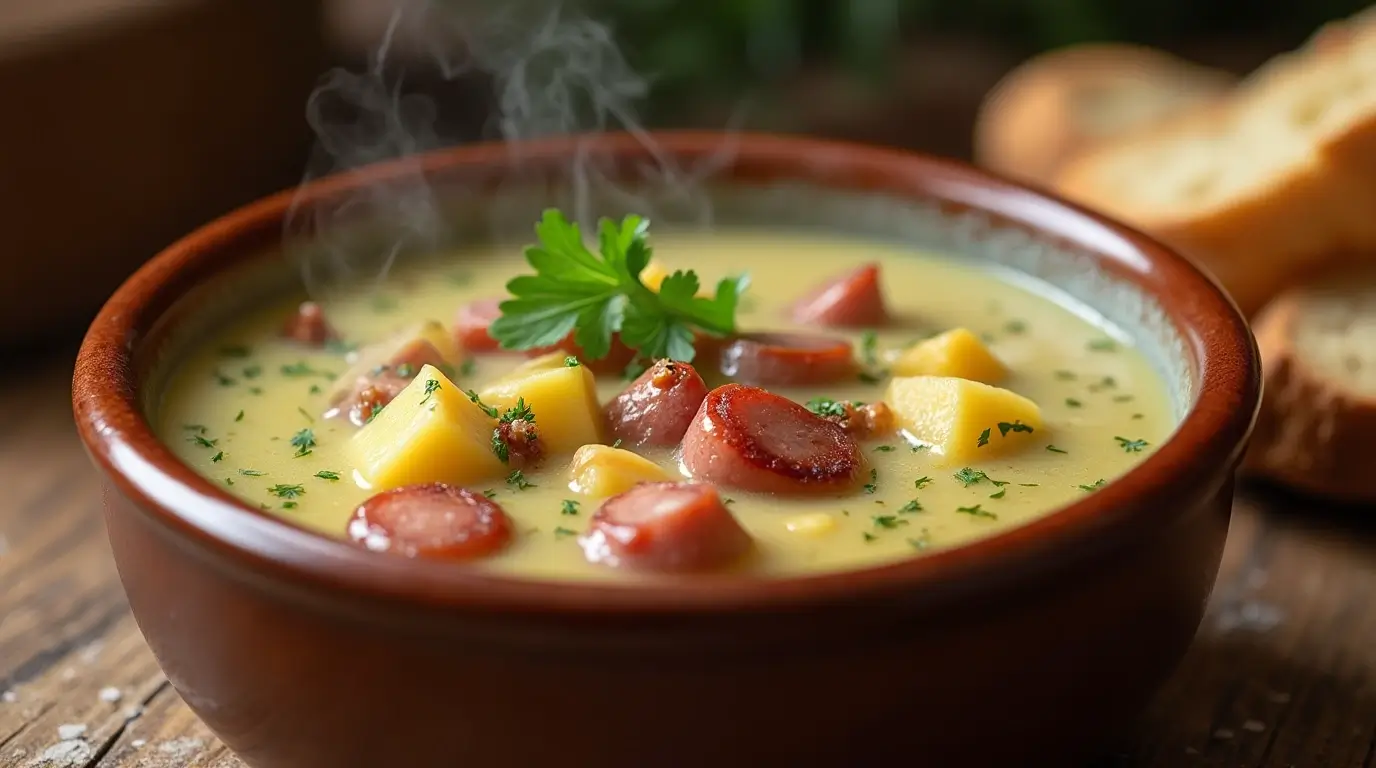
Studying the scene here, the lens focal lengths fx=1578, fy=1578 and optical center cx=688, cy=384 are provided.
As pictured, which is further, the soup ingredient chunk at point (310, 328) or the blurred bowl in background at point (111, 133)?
the blurred bowl in background at point (111, 133)

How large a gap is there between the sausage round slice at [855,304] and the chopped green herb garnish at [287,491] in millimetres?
1122

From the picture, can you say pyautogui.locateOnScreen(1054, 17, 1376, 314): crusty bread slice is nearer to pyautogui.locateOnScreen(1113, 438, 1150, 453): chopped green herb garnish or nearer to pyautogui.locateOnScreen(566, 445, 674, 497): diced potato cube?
Result: pyautogui.locateOnScreen(1113, 438, 1150, 453): chopped green herb garnish

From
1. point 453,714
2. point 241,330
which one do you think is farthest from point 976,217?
point 453,714

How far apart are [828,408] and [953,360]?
0.31m

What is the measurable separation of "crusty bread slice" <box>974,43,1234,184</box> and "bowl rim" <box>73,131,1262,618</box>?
132 cm

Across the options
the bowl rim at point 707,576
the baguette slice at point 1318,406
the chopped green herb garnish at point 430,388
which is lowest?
the baguette slice at point 1318,406

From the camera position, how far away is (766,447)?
2.41 m

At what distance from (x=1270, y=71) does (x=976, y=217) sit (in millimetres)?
1637

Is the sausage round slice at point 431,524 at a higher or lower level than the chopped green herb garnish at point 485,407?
higher

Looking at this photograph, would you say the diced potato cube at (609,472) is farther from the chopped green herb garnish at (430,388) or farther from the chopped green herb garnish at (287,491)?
the chopped green herb garnish at (287,491)

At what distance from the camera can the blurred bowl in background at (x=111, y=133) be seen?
4012 millimetres

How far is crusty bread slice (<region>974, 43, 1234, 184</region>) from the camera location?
14.8 feet

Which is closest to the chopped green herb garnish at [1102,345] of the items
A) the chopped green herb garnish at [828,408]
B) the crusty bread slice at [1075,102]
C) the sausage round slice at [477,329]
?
the chopped green herb garnish at [828,408]

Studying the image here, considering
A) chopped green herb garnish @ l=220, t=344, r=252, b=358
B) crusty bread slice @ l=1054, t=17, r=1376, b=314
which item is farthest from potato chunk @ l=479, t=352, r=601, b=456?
crusty bread slice @ l=1054, t=17, r=1376, b=314
